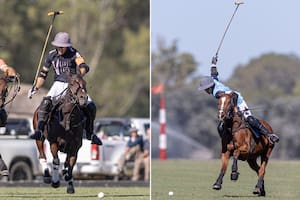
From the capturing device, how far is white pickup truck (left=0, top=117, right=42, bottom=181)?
3362 centimetres

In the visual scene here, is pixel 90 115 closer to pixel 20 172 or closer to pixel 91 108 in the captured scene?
pixel 91 108

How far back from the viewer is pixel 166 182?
27609mm

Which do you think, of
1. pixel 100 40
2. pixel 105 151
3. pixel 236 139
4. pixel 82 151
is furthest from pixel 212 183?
pixel 100 40

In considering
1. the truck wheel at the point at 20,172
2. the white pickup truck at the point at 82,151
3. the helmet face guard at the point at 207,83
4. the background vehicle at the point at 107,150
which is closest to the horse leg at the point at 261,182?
the helmet face guard at the point at 207,83

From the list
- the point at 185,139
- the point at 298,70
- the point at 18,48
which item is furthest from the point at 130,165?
the point at 298,70

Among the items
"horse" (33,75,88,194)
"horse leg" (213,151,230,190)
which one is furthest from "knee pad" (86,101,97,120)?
"horse leg" (213,151,230,190)

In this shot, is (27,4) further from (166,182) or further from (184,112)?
(166,182)

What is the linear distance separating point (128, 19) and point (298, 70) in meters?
12.4

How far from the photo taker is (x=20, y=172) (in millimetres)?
34562

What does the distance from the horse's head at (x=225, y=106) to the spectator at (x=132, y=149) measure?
1294cm

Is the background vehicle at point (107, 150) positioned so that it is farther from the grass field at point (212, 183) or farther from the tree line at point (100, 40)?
the tree line at point (100, 40)

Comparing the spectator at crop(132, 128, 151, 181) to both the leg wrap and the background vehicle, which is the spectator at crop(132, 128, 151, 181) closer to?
the background vehicle

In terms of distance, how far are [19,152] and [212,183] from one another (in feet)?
27.8

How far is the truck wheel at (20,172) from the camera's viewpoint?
113ft
